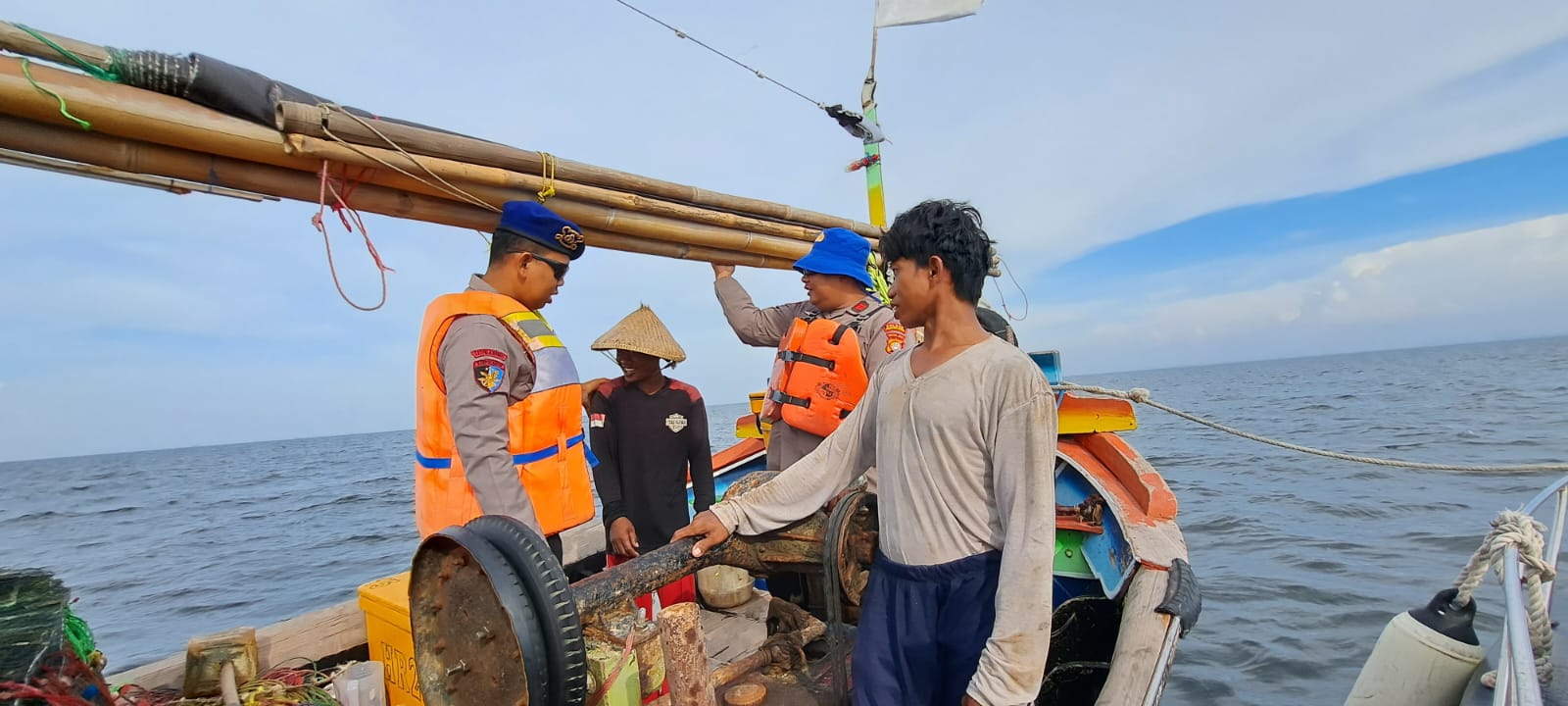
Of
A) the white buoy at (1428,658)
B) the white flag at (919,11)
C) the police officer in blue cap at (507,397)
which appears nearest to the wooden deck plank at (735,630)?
the police officer in blue cap at (507,397)

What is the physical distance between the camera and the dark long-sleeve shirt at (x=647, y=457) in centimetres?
433

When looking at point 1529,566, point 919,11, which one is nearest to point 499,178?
point 1529,566

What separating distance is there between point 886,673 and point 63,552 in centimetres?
2876

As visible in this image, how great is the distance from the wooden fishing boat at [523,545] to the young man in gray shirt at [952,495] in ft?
0.50

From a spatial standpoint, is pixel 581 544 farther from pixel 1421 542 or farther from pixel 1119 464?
pixel 1421 542

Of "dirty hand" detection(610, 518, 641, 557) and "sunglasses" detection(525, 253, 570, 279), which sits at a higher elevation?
"sunglasses" detection(525, 253, 570, 279)

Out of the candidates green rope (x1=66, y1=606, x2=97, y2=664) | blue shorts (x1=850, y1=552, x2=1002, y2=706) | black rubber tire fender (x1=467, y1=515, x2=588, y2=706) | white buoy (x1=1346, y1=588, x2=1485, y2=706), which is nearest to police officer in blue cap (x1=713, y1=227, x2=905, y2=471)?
blue shorts (x1=850, y1=552, x2=1002, y2=706)

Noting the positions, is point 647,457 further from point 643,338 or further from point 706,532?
point 706,532

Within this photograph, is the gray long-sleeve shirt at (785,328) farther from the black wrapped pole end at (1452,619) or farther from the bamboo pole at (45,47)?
the black wrapped pole end at (1452,619)

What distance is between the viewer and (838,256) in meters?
3.56

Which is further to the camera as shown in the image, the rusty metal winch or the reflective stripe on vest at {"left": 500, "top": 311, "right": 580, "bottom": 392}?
the reflective stripe on vest at {"left": 500, "top": 311, "right": 580, "bottom": 392}

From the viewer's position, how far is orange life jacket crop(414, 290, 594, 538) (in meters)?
2.55

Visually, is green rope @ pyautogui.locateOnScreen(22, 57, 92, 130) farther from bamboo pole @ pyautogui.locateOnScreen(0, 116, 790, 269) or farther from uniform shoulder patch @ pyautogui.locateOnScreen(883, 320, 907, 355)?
uniform shoulder patch @ pyautogui.locateOnScreen(883, 320, 907, 355)

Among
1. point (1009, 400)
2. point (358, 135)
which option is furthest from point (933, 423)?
point (358, 135)
